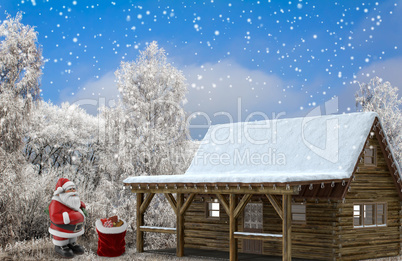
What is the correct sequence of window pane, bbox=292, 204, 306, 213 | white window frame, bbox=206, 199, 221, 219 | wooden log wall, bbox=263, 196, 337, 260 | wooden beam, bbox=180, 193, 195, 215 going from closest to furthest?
wooden log wall, bbox=263, 196, 337, 260 < wooden beam, bbox=180, 193, 195, 215 < window pane, bbox=292, 204, 306, 213 < white window frame, bbox=206, 199, 221, 219

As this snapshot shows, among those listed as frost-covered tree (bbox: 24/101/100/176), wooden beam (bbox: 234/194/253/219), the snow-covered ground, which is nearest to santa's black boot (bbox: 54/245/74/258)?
the snow-covered ground

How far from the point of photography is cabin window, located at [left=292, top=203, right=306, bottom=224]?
57.9ft

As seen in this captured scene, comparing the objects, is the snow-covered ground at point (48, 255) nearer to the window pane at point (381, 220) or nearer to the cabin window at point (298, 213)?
the window pane at point (381, 220)

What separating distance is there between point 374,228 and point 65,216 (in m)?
10.9

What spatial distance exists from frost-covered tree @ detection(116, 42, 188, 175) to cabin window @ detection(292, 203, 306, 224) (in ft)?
32.2

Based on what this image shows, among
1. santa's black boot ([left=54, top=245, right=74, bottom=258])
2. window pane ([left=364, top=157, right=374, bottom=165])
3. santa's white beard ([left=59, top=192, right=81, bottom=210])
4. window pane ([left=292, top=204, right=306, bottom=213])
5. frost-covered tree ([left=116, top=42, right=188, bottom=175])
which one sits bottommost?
santa's black boot ([left=54, top=245, right=74, bottom=258])

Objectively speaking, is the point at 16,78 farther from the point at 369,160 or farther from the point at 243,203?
the point at 369,160

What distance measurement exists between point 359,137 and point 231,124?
6721mm

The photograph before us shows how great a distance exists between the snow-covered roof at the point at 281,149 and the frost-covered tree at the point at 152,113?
4376 mm

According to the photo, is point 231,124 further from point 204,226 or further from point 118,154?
point 118,154

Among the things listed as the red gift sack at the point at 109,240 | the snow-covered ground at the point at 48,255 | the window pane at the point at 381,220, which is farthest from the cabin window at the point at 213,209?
the window pane at the point at 381,220

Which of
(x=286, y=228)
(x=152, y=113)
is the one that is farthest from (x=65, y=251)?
(x=152, y=113)

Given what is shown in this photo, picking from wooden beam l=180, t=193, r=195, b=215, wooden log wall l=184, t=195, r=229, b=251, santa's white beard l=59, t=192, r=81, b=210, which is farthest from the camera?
wooden log wall l=184, t=195, r=229, b=251

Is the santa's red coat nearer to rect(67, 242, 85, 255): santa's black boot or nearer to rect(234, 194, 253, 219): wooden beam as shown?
rect(67, 242, 85, 255): santa's black boot
